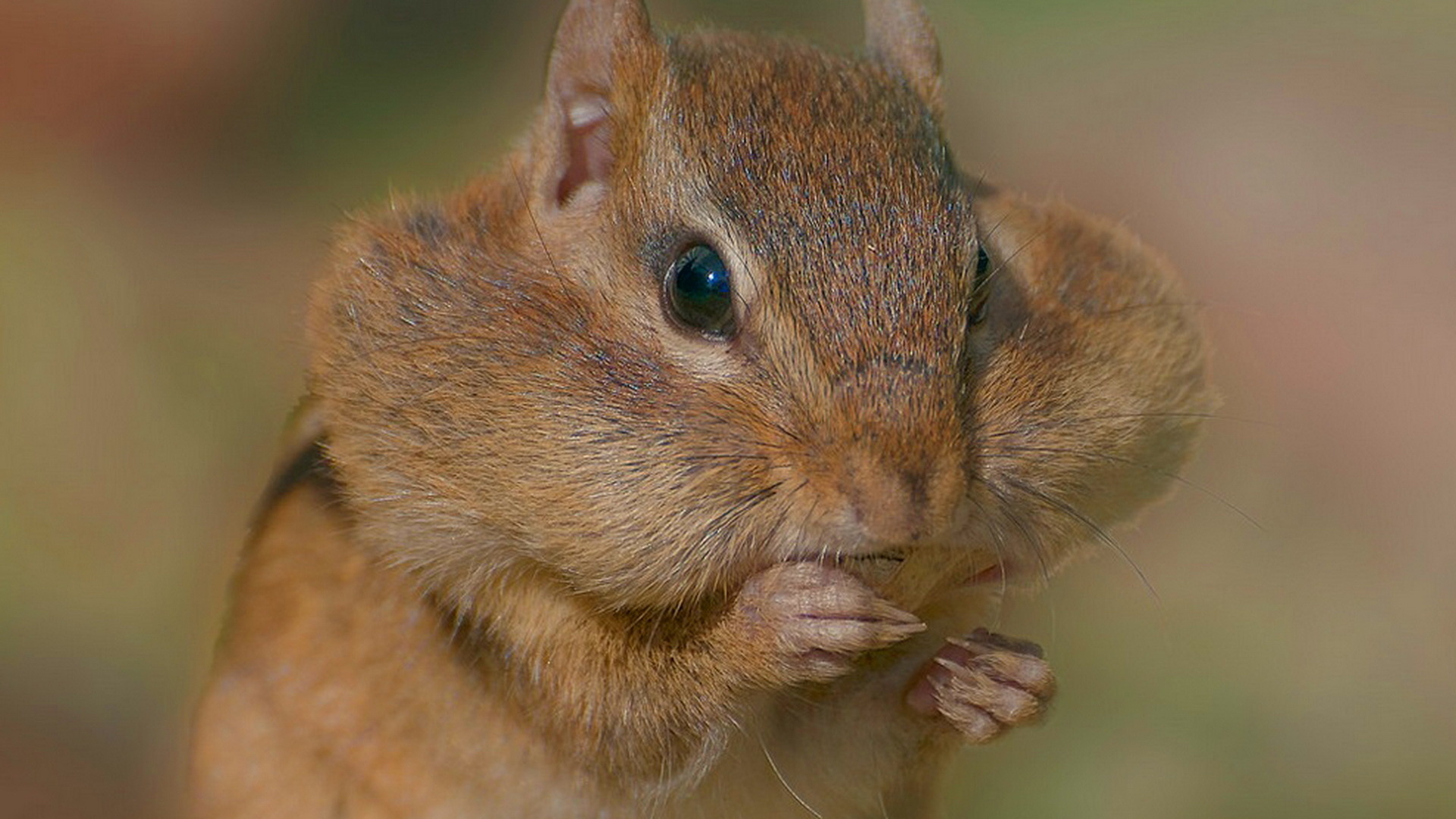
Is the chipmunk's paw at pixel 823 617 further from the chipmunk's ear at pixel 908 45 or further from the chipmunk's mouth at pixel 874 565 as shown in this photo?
the chipmunk's ear at pixel 908 45

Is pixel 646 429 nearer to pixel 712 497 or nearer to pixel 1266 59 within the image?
pixel 712 497

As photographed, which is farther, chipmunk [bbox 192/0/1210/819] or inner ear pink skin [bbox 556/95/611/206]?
inner ear pink skin [bbox 556/95/611/206]

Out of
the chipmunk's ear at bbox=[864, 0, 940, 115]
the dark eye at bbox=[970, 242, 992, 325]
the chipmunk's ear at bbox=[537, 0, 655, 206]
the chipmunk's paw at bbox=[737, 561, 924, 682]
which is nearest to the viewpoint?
the chipmunk's paw at bbox=[737, 561, 924, 682]

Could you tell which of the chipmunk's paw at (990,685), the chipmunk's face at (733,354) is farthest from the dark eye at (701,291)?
the chipmunk's paw at (990,685)

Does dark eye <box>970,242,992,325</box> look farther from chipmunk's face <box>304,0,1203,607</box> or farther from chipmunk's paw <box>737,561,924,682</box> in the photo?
chipmunk's paw <box>737,561,924,682</box>

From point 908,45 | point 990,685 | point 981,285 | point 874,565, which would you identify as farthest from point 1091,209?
point 874,565

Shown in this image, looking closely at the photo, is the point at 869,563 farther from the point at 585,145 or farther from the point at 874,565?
the point at 585,145

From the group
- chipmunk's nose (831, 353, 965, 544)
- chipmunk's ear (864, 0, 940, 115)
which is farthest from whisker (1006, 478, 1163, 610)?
chipmunk's ear (864, 0, 940, 115)
